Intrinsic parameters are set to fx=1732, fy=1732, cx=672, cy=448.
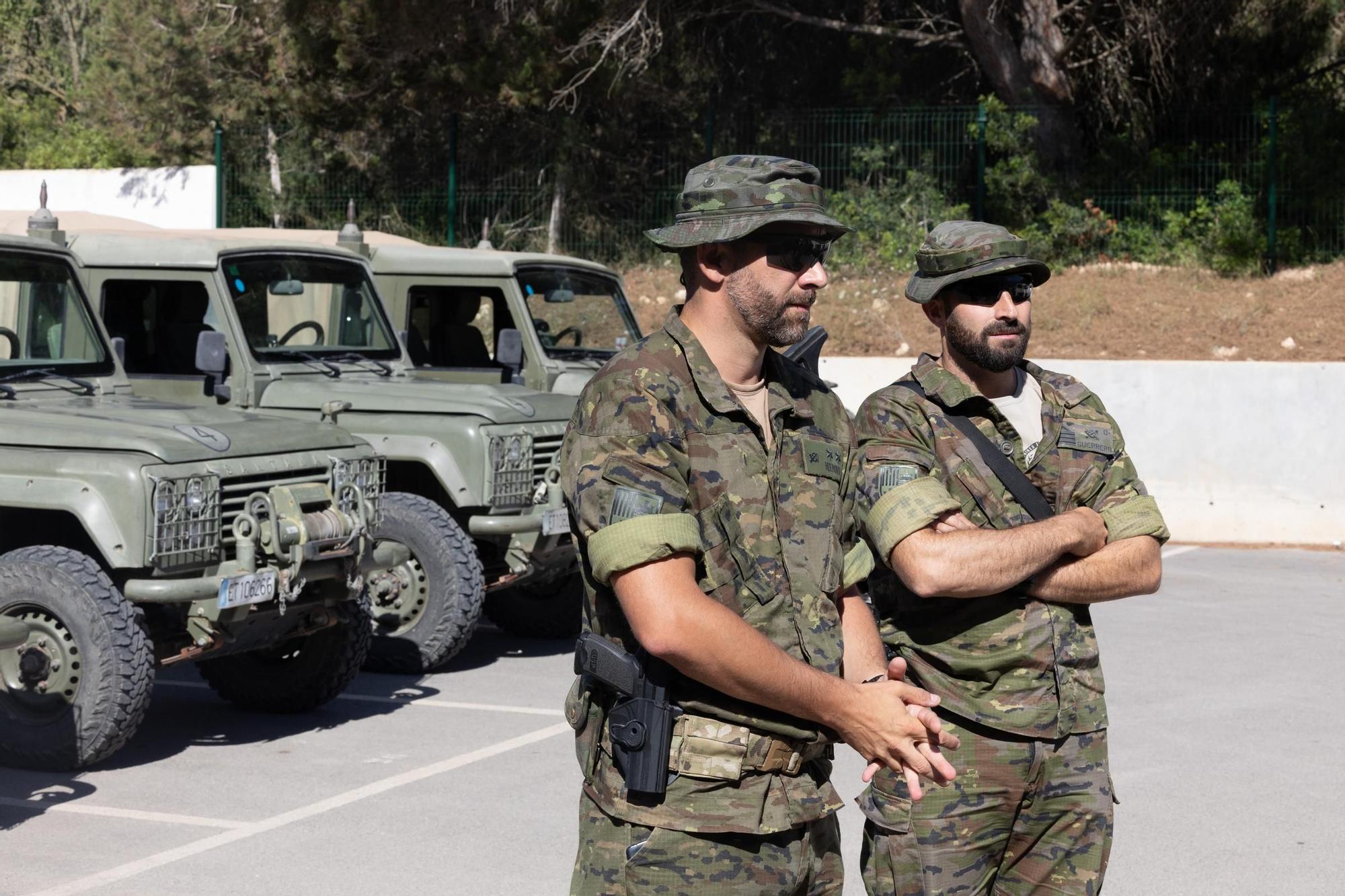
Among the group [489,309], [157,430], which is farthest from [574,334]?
[157,430]

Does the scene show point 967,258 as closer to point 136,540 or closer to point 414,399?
point 136,540

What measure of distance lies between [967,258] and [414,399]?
527 cm

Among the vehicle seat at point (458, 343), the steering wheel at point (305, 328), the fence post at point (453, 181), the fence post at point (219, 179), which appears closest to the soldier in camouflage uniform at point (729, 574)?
the steering wheel at point (305, 328)

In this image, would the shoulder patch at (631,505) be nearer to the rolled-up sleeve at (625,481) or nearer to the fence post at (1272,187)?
the rolled-up sleeve at (625,481)

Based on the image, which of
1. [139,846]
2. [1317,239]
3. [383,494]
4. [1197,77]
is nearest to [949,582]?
[139,846]

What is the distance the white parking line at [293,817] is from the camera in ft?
17.1

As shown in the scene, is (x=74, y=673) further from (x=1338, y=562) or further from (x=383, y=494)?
(x=1338, y=562)

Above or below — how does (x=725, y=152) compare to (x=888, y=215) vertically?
above

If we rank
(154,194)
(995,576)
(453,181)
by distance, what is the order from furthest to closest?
(154,194) < (453,181) < (995,576)

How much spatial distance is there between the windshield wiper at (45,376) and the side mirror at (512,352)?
2.89m

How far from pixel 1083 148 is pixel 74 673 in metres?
16.6

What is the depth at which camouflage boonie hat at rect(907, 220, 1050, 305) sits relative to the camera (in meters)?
3.55

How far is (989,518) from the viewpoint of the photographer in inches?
140

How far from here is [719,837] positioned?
2.71m
